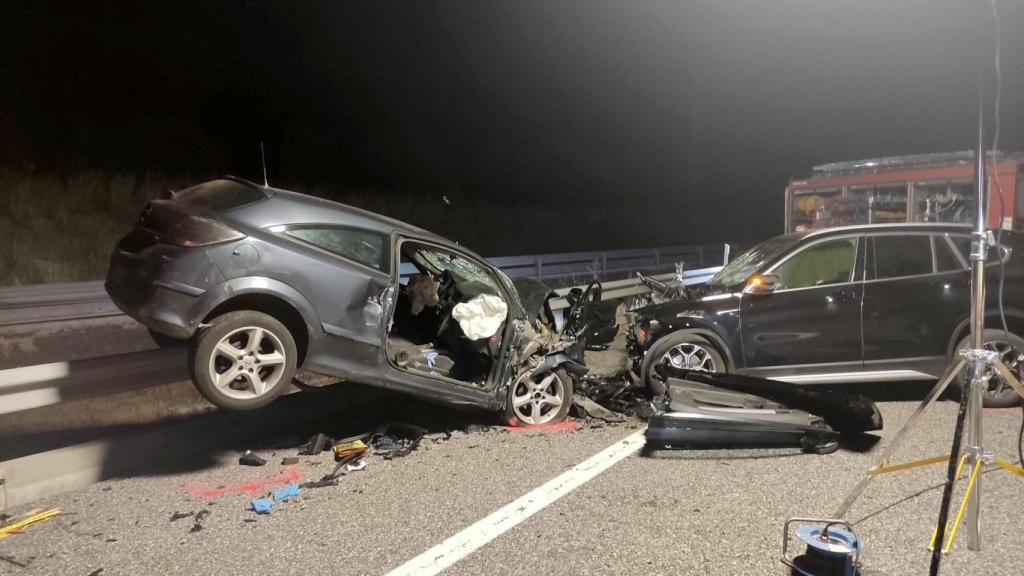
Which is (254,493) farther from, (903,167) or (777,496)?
(903,167)

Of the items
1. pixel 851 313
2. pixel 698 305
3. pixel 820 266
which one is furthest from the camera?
pixel 820 266

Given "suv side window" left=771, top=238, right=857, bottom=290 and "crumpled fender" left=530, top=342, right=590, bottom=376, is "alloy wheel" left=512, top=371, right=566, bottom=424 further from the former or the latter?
"suv side window" left=771, top=238, right=857, bottom=290

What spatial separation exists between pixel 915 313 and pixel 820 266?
2.90 ft

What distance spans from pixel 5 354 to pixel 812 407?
9.29 m

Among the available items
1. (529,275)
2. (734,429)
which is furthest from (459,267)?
(529,275)

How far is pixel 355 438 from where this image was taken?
513 centimetres

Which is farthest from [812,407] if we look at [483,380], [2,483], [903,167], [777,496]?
[903,167]

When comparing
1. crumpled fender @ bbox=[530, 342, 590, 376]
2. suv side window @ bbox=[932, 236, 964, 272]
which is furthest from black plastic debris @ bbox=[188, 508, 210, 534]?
suv side window @ bbox=[932, 236, 964, 272]

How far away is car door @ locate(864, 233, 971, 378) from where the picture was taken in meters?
5.87

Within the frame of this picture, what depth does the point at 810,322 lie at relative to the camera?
19.6 feet

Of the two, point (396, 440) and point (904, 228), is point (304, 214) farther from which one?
point (904, 228)

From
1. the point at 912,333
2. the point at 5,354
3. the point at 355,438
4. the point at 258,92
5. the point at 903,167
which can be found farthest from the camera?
the point at 258,92

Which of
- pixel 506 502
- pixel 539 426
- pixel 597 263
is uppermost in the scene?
pixel 597 263

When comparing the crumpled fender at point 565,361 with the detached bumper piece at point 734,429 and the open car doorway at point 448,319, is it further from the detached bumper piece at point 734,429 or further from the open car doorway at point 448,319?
the detached bumper piece at point 734,429
